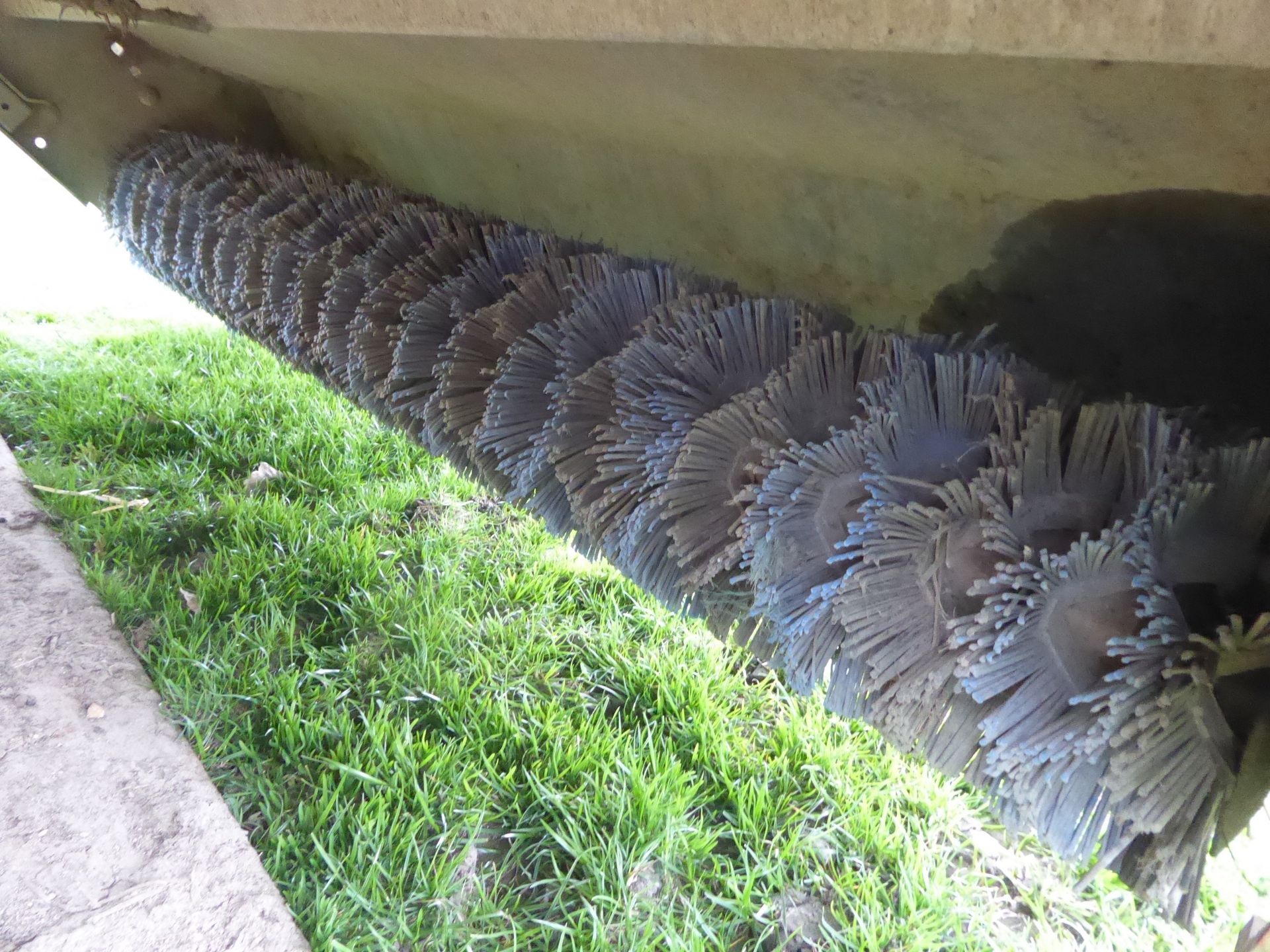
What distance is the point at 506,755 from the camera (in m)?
1.21

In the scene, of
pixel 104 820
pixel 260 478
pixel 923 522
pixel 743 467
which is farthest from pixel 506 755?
pixel 260 478

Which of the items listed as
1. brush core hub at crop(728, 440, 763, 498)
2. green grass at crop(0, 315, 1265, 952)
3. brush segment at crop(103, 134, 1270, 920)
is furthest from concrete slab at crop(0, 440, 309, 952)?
brush core hub at crop(728, 440, 763, 498)

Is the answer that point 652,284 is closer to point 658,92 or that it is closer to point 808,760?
point 658,92

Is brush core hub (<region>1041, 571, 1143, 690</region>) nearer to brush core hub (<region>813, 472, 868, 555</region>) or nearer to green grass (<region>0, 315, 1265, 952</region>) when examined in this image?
brush core hub (<region>813, 472, 868, 555</region>)

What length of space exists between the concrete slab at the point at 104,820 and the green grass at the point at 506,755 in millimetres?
37

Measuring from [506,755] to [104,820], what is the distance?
20.8 inches

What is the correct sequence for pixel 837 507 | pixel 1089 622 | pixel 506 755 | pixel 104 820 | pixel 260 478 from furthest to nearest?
pixel 260 478
pixel 506 755
pixel 104 820
pixel 837 507
pixel 1089 622

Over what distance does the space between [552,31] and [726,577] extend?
38 centimetres

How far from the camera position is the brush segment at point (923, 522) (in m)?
0.36

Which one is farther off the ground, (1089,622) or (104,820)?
(1089,622)

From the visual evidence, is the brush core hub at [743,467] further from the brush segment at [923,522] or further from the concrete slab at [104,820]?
the concrete slab at [104,820]

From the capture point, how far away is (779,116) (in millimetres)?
700

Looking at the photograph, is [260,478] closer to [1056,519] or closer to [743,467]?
[743,467]

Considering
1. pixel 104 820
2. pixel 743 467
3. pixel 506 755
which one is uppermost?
pixel 743 467
